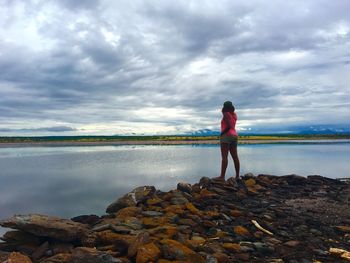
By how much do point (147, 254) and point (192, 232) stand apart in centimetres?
190

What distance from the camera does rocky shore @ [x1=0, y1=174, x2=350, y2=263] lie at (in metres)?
6.16

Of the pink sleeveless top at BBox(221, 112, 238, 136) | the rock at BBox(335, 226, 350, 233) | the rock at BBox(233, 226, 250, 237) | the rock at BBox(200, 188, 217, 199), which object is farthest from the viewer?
the pink sleeveless top at BBox(221, 112, 238, 136)

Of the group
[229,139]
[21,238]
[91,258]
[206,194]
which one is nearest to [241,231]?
[206,194]

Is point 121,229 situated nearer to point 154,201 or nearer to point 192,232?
point 192,232

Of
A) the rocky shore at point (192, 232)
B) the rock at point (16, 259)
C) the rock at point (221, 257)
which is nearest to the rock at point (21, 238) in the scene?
the rocky shore at point (192, 232)

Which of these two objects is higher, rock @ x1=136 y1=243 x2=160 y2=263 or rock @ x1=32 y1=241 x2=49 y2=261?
rock @ x1=136 y1=243 x2=160 y2=263

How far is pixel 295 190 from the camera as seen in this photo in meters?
13.0

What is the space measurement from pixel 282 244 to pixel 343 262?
1.24 m

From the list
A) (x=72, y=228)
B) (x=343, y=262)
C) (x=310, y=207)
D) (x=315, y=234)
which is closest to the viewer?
(x=343, y=262)

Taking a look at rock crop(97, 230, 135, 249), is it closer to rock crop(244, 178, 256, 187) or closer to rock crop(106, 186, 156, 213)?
rock crop(106, 186, 156, 213)

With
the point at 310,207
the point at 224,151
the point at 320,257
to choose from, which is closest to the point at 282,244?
the point at 320,257

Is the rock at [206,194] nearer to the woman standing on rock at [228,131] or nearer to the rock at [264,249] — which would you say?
the woman standing on rock at [228,131]

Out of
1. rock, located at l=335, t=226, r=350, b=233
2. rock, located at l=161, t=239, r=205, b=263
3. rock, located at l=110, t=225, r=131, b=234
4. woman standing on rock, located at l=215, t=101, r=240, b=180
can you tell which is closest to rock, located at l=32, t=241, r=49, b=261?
rock, located at l=110, t=225, r=131, b=234

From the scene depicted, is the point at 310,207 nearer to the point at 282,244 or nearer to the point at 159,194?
the point at 282,244
